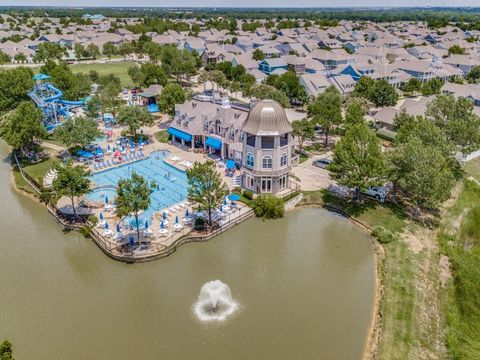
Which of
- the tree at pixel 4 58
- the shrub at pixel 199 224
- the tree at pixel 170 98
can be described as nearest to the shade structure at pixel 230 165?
the shrub at pixel 199 224

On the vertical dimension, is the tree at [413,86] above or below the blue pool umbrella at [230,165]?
above

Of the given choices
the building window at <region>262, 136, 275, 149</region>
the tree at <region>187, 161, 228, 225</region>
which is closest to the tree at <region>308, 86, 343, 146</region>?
the building window at <region>262, 136, 275, 149</region>

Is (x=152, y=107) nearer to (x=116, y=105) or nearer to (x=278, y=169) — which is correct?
(x=116, y=105)

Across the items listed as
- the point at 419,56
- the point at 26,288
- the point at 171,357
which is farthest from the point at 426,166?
the point at 419,56

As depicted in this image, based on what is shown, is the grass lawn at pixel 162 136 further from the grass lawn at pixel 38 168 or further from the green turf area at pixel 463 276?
the green turf area at pixel 463 276

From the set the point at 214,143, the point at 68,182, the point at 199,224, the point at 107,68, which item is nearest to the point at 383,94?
the point at 214,143
